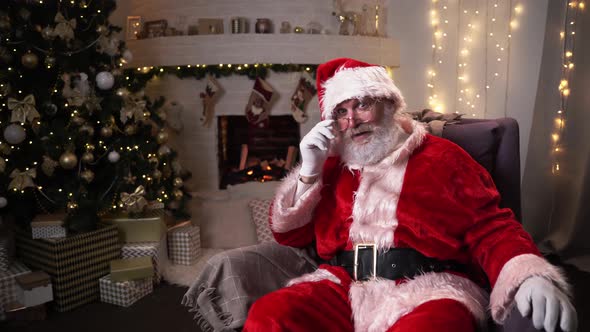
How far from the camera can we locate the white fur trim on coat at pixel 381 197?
1.67 meters

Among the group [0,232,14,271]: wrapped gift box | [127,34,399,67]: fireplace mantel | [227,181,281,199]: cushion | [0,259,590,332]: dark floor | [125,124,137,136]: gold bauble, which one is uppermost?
[127,34,399,67]: fireplace mantel

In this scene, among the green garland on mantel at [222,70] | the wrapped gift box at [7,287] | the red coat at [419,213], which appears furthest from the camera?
the green garland on mantel at [222,70]

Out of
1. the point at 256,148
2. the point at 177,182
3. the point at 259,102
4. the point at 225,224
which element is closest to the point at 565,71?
the point at 259,102

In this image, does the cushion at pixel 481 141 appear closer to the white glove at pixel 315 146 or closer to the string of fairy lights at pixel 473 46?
the white glove at pixel 315 146

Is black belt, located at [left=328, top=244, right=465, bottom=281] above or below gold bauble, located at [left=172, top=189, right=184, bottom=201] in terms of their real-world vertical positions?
above

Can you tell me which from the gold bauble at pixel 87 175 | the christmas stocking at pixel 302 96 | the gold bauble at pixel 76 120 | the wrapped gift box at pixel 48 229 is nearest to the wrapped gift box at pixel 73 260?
the wrapped gift box at pixel 48 229

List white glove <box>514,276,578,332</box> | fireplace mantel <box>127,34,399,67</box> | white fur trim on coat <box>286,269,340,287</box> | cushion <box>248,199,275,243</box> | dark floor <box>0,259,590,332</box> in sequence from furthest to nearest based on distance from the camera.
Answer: fireplace mantel <box>127,34,399,67</box> < cushion <box>248,199,275,243</box> < dark floor <box>0,259,590,332</box> < white fur trim on coat <box>286,269,340,287</box> < white glove <box>514,276,578,332</box>

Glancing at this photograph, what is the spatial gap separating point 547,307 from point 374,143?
785 mm

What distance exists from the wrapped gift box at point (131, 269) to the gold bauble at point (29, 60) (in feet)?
3.84

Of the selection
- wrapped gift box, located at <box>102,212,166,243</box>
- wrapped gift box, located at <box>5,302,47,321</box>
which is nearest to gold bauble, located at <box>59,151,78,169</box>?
wrapped gift box, located at <box>102,212,166,243</box>

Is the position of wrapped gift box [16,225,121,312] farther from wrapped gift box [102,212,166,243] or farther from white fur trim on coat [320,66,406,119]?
white fur trim on coat [320,66,406,119]

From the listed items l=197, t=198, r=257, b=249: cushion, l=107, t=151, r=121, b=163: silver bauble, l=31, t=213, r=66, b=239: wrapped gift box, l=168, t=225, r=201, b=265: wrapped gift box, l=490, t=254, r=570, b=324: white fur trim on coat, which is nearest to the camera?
l=490, t=254, r=570, b=324: white fur trim on coat

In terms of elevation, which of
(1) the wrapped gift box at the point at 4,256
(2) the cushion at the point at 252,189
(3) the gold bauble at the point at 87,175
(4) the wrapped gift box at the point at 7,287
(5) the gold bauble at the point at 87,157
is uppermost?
(5) the gold bauble at the point at 87,157

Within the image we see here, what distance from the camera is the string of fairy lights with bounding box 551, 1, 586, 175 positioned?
314 centimetres
